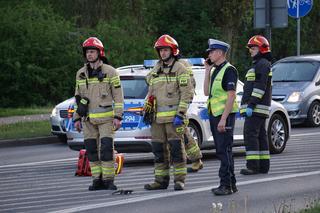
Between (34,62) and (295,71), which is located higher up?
(34,62)

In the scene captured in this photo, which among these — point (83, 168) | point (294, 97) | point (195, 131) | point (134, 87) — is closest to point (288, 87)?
point (294, 97)

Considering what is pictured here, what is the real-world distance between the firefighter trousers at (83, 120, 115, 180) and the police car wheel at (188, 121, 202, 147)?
3.44 metres

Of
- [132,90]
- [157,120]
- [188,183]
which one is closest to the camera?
[157,120]

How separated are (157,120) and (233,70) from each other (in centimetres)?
115

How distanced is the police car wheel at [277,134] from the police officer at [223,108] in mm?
5013

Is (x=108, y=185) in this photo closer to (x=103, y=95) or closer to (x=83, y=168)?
(x=103, y=95)

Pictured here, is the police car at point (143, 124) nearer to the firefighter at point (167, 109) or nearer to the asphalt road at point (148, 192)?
the asphalt road at point (148, 192)

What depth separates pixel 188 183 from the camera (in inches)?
535

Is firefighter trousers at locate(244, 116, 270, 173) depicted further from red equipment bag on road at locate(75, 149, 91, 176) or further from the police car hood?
the police car hood

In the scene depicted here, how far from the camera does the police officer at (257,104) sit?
14.3 m

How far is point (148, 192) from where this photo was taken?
12.8 metres

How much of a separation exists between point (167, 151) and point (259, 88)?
206 cm

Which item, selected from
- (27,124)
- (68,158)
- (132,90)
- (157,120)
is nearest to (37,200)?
(157,120)

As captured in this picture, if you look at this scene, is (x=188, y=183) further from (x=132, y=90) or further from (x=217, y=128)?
(x=132, y=90)
